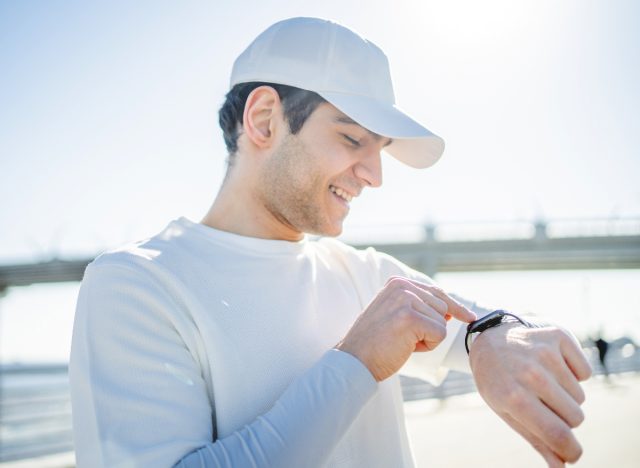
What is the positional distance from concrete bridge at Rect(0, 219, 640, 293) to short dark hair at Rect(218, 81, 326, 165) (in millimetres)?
32986

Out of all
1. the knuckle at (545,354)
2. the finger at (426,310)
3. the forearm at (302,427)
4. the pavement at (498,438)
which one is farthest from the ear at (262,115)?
the pavement at (498,438)

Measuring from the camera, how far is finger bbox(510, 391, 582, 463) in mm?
1090

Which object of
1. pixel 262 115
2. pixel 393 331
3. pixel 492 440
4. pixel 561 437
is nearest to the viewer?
pixel 561 437

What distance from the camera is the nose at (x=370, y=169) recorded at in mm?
1933

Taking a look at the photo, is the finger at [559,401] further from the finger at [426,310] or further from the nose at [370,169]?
the nose at [370,169]

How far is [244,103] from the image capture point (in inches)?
86.9

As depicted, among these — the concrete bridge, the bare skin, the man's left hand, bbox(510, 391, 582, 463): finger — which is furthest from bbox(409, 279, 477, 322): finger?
the concrete bridge

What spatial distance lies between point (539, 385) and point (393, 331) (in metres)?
0.36

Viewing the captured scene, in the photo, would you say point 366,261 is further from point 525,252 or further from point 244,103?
point 525,252

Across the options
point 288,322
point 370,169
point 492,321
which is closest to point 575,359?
point 492,321

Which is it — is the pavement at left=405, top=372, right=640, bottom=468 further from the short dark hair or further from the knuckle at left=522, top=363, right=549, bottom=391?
the knuckle at left=522, top=363, right=549, bottom=391

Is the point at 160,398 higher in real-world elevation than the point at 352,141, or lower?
lower

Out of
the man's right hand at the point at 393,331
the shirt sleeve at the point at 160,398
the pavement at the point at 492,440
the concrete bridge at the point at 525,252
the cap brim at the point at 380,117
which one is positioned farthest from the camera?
the concrete bridge at the point at 525,252

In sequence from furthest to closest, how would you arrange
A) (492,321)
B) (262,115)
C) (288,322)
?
(262,115) → (288,322) → (492,321)
